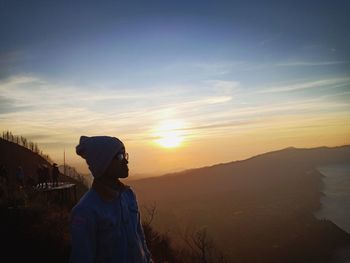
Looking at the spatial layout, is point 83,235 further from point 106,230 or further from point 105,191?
point 105,191

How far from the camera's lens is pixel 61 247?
Result: 1052cm

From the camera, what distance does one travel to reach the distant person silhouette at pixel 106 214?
8.60 feet

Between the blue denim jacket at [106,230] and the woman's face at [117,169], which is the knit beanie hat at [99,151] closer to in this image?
the woman's face at [117,169]

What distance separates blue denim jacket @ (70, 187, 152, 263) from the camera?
2.60 m

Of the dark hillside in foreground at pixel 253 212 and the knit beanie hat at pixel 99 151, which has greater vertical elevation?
the knit beanie hat at pixel 99 151

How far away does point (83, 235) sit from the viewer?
2592 millimetres

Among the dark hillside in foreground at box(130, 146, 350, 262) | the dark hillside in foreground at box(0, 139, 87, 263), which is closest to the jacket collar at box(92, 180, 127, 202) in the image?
the dark hillside in foreground at box(0, 139, 87, 263)

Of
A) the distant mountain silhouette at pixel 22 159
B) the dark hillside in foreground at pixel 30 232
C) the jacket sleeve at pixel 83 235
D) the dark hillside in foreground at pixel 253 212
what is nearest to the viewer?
the jacket sleeve at pixel 83 235

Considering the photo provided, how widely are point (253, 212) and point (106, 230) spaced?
12452cm

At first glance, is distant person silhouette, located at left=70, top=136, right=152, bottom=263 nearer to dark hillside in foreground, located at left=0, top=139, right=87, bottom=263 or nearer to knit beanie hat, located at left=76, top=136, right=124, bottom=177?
knit beanie hat, located at left=76, top=136, right=124, bottom=177

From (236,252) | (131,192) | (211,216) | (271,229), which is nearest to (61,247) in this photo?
Answer: (131,192)

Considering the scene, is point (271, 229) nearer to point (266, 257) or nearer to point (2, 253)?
point (266, 257)

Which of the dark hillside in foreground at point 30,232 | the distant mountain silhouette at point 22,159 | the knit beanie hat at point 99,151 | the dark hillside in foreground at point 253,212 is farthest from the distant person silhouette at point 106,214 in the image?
the dark hillside in foreground at point 253,212

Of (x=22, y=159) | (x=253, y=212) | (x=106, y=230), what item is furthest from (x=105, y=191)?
(x=253, y=212)
